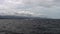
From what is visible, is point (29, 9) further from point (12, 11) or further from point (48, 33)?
point (48, 33)

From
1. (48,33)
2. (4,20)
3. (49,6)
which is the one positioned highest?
(49,6)

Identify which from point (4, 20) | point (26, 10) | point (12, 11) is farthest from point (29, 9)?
point (4, 20)

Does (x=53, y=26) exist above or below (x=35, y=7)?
below

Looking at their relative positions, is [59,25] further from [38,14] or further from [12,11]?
[12,11]

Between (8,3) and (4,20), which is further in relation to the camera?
(8,3)

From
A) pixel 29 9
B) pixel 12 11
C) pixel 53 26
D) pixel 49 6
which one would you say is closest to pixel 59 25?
pixel 53 26

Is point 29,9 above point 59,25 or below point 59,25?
above
